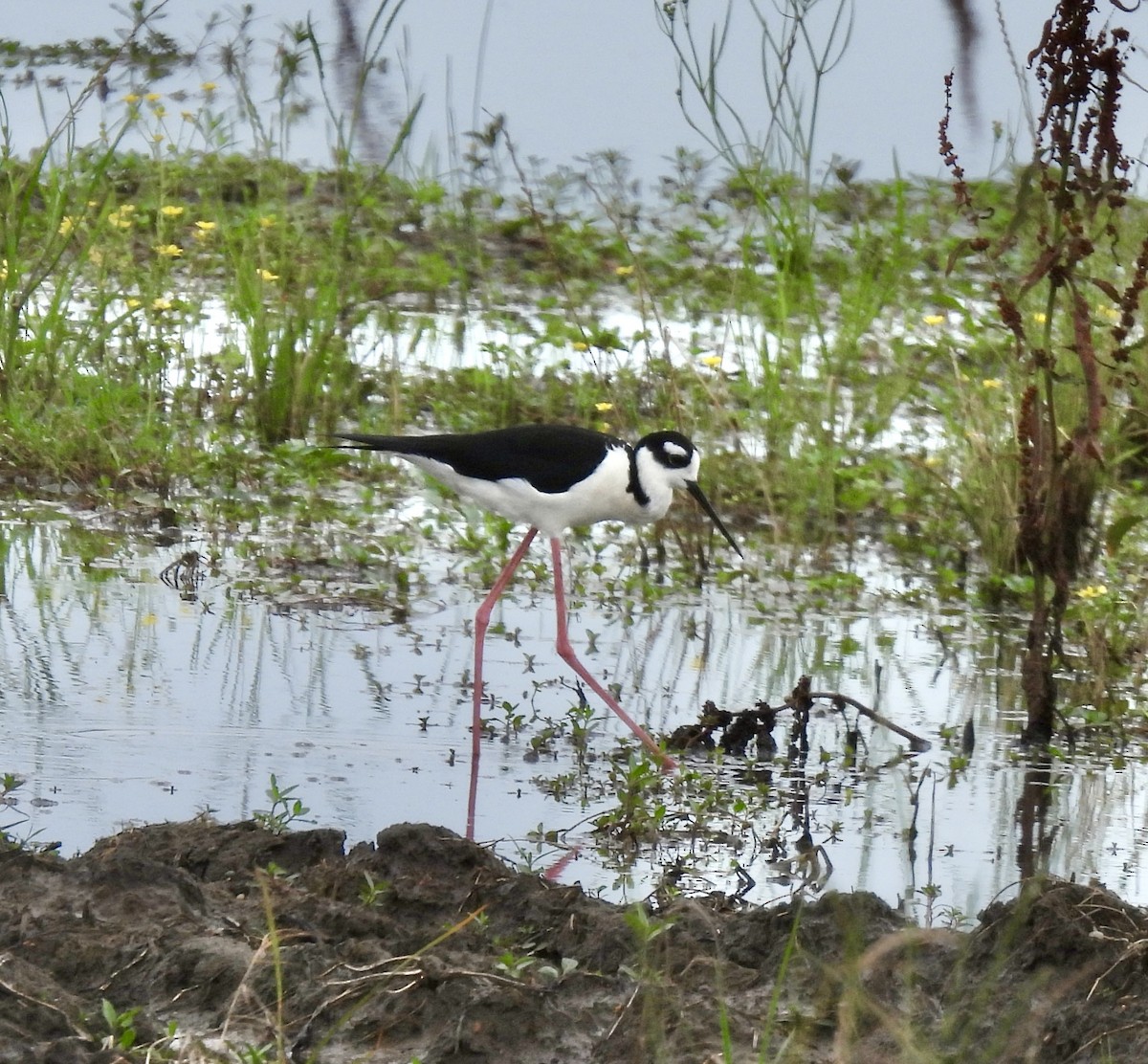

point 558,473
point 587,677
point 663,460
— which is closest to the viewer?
point 587,677

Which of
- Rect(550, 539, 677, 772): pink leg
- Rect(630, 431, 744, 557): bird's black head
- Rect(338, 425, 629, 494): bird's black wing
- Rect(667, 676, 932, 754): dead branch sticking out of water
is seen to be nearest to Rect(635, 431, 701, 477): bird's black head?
Rect(630, 431, 744, 557): bird's black head

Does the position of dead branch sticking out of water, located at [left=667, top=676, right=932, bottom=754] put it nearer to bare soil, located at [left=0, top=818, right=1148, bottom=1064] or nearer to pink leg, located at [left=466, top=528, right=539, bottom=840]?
pink leg, located at [left=466, top=528, right=539, bottom=840]

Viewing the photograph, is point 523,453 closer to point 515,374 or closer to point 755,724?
point 755,724

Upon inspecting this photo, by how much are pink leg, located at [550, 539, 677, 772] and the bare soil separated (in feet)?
3.87

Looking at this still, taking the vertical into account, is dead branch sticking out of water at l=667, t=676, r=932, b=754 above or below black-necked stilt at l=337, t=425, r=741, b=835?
below

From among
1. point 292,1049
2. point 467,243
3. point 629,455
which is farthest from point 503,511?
point 467,243

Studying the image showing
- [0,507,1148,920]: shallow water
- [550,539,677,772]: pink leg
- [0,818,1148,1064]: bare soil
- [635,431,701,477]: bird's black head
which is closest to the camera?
[0,818,1148,1064]: bare soil

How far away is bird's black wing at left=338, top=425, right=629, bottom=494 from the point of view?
219 inches

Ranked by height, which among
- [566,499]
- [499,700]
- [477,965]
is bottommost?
[477,965]

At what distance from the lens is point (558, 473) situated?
18.3 ft

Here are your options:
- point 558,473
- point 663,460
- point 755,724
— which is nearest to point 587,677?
point 755,724

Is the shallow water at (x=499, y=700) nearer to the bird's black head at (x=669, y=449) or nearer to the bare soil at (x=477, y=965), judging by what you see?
the bare soil at (x=477, y=965)

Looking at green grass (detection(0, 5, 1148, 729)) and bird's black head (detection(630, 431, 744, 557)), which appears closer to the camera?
bird's black head (detection(630, 431, 744, 557))

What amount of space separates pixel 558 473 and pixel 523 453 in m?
0.12
